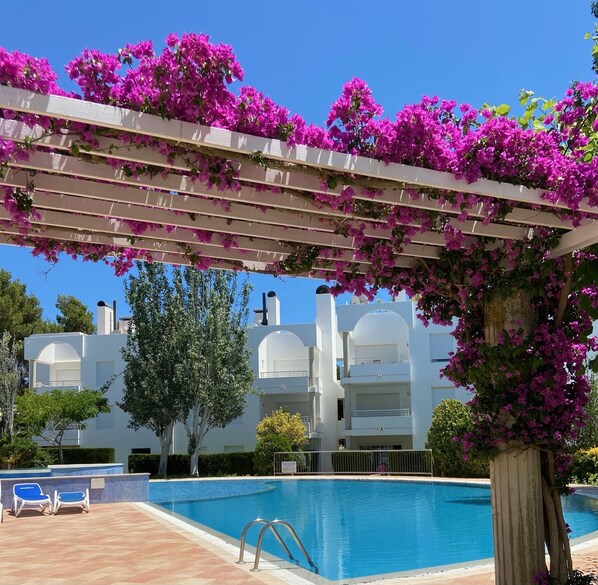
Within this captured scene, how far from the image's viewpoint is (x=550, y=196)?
492 cm

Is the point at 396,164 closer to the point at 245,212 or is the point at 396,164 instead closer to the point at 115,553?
the point at 245,212

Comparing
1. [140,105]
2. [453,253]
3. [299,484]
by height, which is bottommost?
[299,484]

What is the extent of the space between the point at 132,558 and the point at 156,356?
1881 cm

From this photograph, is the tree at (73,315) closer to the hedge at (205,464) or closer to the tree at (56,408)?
the tree at (56,408)

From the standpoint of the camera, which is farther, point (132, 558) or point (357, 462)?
point (357, 462)

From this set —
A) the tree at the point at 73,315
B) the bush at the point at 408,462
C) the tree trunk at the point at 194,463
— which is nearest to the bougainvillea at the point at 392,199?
the bush at the point at 408,462

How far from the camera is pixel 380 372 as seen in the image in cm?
3256

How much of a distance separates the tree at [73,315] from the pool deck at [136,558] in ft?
121

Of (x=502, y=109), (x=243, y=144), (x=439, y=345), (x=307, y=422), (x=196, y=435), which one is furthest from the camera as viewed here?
(x=307, y=422)

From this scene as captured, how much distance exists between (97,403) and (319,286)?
1182 centimetres

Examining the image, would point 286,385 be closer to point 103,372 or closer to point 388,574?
point 103,372

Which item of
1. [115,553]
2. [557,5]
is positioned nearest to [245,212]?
[115,553]

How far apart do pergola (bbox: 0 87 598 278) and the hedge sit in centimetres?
2334

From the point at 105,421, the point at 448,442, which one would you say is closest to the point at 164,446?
the point at 105,421
